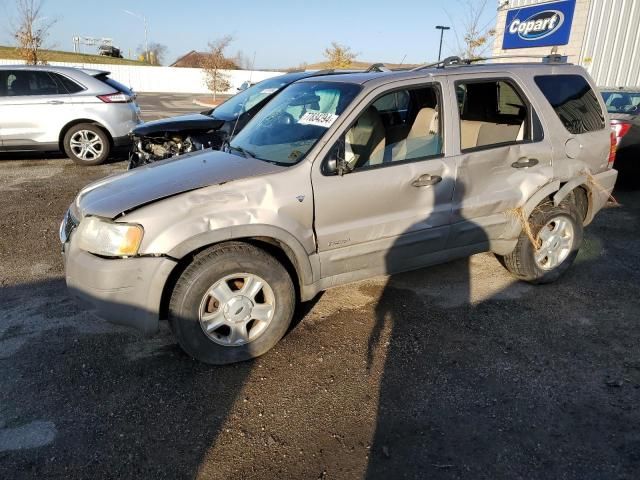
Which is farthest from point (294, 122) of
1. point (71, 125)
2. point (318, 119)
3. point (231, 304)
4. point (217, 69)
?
point (217, 69)

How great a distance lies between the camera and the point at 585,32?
46.8 ft

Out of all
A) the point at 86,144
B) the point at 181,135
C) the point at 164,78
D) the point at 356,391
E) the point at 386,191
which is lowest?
the point at 356,391

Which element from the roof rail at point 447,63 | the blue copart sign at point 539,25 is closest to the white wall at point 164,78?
the blue copart sign at point 539,25

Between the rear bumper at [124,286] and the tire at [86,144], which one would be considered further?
the tire at [86,144]

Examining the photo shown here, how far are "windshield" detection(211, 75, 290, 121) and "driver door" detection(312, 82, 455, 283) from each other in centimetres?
392

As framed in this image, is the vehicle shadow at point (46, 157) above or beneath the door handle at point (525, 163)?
beneath

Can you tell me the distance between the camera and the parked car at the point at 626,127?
23.6 ft

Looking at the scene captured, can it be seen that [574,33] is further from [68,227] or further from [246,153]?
[68,227]

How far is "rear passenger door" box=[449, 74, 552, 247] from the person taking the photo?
12.0 feet

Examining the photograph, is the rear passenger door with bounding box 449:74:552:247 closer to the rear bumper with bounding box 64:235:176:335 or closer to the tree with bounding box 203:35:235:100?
the rear bumper with bounding box 64:235:176:335

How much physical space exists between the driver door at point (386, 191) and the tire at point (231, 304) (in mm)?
412

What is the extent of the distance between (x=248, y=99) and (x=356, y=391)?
572cm

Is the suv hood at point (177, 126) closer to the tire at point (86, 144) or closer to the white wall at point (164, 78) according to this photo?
the tire at point (86, 144)

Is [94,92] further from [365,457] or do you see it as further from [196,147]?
[365,457]
